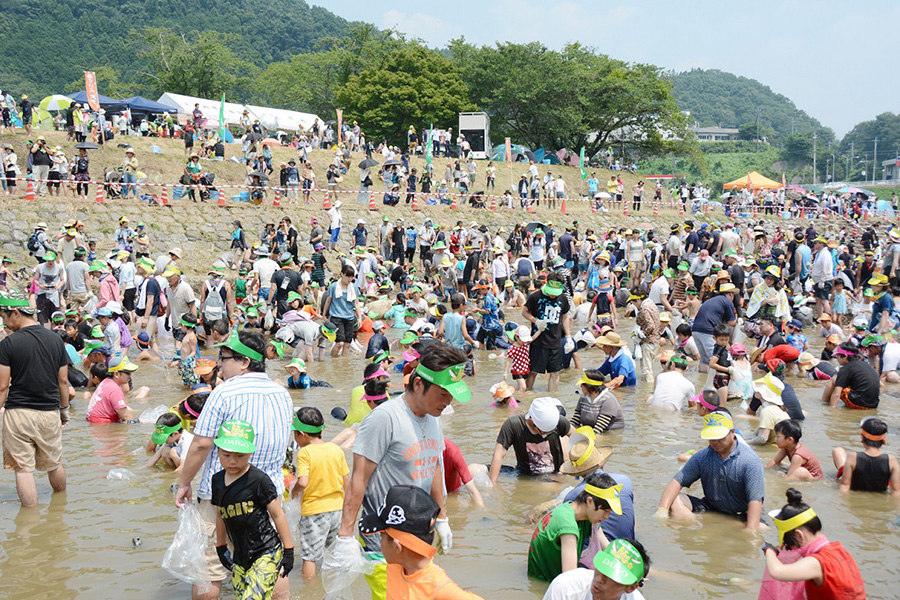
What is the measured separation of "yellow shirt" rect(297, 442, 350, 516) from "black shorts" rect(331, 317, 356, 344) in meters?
8.18

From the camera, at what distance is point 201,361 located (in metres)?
8.15

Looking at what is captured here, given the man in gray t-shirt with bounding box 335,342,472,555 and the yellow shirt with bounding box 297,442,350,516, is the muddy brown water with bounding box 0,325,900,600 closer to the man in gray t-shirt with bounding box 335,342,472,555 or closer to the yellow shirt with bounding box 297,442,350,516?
the yellow shirt with bounding box 297,442,350,516

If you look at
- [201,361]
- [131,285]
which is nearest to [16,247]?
[131,285]

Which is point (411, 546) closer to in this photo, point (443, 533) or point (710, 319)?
point (443, 533)

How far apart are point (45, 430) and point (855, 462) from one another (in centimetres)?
689

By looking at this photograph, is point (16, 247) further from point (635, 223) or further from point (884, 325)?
point (635, 223)

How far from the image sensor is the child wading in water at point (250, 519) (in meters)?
3.95

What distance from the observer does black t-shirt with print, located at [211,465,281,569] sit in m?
3.96

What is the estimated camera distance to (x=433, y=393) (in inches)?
149

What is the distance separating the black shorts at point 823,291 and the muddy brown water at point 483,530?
8.12 metres

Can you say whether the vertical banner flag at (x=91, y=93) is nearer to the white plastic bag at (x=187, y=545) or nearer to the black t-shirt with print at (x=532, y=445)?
the black t-shirt with print at (x=532, y=445)

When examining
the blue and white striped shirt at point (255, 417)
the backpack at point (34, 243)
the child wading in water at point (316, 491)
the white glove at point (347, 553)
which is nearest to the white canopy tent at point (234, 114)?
the backpack at point (34, 243)

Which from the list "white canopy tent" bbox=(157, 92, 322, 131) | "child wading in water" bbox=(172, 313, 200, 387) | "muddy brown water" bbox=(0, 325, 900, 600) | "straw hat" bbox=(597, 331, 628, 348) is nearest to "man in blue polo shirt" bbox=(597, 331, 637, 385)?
"straw hat" bbox=(597, 331, 628, 348)

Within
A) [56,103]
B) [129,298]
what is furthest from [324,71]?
[129,298]
